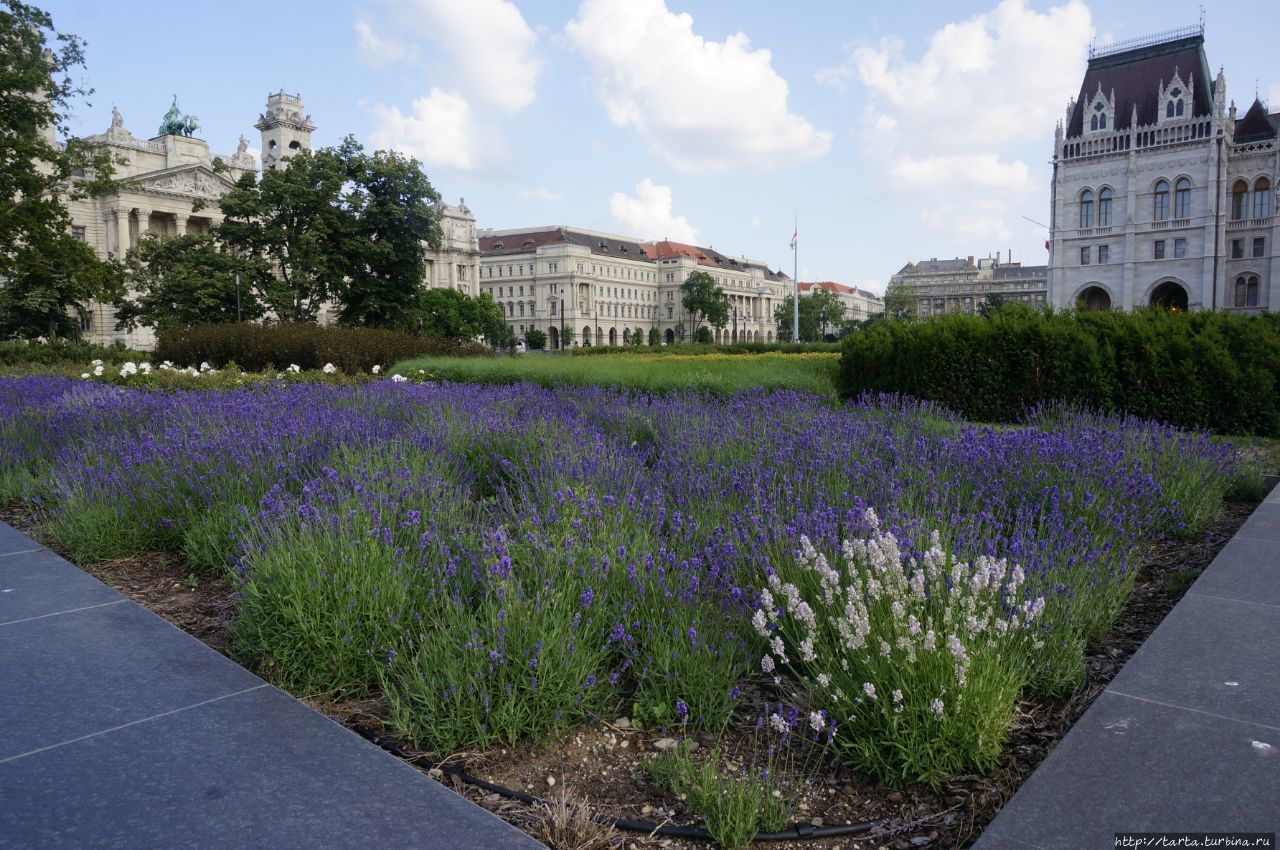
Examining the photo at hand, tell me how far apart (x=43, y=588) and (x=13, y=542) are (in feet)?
4.37

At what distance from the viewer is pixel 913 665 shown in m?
2.41

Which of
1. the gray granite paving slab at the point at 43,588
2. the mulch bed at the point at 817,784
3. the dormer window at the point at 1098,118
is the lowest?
the mulch bed at the point at 817,784

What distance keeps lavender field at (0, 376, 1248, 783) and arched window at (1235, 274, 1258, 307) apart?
6805cm

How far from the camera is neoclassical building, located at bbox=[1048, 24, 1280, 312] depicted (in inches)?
2295

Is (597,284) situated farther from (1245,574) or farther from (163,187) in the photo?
(1245,574)

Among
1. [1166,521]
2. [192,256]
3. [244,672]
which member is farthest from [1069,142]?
[244,672]

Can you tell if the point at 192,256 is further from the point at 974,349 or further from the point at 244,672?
the point at 244,672

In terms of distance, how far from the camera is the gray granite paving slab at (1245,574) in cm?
334

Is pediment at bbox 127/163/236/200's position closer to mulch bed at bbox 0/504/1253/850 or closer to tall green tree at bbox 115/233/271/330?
tall green tree at bbox 115/233/271/330

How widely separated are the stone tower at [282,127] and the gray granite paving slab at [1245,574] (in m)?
81.2

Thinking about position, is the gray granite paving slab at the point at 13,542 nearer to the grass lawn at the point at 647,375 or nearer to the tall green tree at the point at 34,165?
the grass lawn at the point at 647,375

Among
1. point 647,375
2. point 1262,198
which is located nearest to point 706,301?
point 1262,198

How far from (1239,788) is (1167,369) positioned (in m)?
8.91

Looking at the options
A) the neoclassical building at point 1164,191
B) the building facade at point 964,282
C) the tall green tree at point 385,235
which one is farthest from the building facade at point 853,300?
the tall green tree at point 385,235
